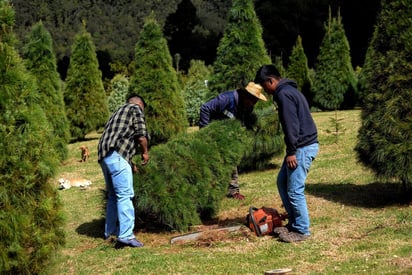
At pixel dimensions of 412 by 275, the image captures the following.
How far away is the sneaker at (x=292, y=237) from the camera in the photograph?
554 centimetres

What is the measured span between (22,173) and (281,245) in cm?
286

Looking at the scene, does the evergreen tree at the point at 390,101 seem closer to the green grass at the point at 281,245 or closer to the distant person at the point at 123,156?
the green grass at the point at 281,245

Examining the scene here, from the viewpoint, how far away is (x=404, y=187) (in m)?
7.09

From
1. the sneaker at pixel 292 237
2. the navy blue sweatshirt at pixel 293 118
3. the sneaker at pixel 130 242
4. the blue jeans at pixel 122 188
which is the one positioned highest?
the navy blue sweatshirt at pixel 293 118

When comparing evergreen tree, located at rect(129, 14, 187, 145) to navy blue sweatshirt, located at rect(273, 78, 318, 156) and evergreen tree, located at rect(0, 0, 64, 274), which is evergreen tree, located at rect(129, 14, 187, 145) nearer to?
navy blue sweatshirt, located at rect(273, 78, 318, 156)

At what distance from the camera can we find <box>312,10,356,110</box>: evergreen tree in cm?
2248

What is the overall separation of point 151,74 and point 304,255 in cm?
962

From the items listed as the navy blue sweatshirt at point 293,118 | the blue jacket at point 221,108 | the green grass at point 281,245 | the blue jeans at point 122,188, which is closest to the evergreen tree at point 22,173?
the green grass at point 281,245

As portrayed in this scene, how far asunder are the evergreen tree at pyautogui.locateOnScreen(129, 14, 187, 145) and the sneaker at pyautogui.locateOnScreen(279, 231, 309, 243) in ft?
28.0

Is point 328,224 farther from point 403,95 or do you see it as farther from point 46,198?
point 46,198

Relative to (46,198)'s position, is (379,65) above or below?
above

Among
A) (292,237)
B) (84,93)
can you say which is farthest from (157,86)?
(292,237)

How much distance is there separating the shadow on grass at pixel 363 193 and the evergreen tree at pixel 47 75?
9.18 meters

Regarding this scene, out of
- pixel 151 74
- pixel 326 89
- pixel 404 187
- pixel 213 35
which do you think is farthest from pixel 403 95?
pixel 213 35
